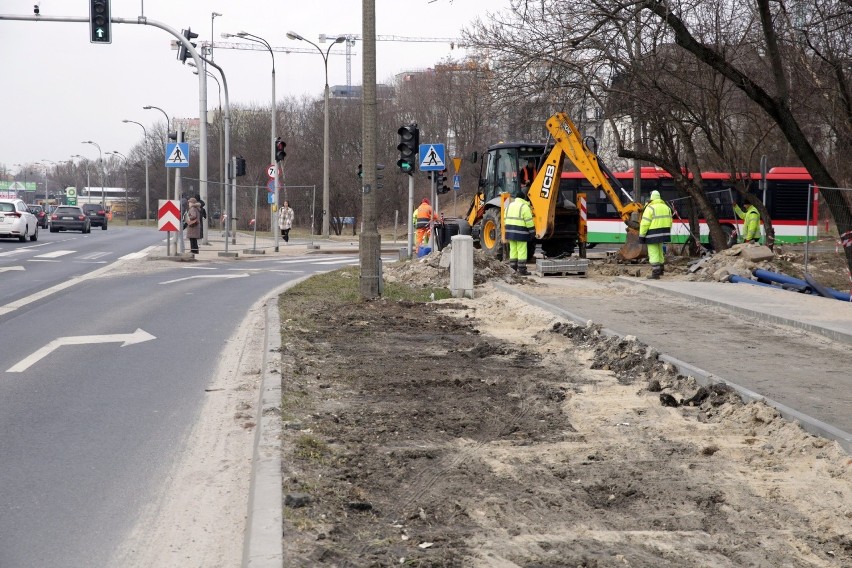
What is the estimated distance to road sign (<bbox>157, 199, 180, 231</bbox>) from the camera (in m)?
27.5

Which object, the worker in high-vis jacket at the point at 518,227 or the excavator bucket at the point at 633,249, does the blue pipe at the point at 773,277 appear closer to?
the worker in high-vis jacket at the point at 518,227

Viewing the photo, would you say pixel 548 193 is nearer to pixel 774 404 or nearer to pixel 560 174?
pixel 560 174

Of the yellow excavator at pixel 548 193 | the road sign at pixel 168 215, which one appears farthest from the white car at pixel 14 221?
the yellow excavator at pixel 548 193

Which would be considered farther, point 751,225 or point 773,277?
point 751,225

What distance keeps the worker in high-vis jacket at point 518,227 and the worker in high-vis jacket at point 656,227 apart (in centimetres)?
237

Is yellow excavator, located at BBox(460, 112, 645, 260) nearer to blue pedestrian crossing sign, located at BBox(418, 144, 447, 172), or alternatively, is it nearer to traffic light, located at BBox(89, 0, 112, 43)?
blue pedestrian crossing sign, located at BBox(418, 144, 447, 172)

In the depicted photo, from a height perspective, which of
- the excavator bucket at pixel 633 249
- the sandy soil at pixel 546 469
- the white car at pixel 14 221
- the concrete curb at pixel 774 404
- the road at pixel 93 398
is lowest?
the road at pixel 93 398

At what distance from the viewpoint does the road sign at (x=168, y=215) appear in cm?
2748

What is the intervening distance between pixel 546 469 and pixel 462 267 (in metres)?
11.3

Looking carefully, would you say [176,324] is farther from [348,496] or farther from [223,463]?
[348,496]

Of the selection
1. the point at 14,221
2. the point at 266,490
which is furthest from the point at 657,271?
the point at 14,221

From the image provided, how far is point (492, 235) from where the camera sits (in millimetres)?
25625

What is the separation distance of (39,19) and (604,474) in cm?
2428

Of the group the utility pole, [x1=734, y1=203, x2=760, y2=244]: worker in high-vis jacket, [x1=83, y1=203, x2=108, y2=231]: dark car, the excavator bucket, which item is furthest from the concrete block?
[x1=83, y1=203, x2=108, y2=231]: dark car
